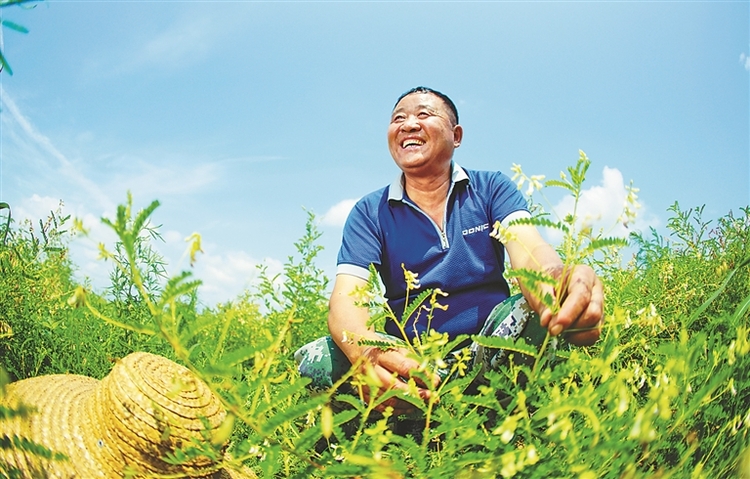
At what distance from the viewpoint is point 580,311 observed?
1.41 m

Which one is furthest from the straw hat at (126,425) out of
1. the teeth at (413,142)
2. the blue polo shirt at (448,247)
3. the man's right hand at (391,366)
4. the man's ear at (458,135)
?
the man's ear at (458,135)

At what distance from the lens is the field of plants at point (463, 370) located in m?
0.86

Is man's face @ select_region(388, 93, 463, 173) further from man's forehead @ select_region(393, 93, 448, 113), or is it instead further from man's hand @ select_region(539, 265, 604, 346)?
man's hand @ select_region(539, 265, 604, 346)

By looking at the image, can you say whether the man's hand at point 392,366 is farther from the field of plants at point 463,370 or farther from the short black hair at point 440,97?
the short black hair at point 440,97

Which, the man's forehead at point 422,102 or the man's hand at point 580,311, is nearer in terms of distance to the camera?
the man's hand at point 580,311

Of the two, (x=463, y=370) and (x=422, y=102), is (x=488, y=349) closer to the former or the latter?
(x=463, y=370)

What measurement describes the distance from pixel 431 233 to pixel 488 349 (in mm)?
808

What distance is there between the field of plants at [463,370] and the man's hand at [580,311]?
3.0 inches

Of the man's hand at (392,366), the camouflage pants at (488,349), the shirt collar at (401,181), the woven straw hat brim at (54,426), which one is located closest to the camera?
the woven straw hat brim at (54,426)

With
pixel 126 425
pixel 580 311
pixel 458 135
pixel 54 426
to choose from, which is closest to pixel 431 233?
pixel 458 135

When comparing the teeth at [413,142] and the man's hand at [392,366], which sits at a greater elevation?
the teeth at [413,142]

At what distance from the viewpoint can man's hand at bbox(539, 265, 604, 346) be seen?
1276 mm

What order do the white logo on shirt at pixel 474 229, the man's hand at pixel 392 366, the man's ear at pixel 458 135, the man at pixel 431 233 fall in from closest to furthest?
the man's hand at pixel 392 366, the man at pixel 431 233, the white logo on shirt at pixel 474 229, the man's ear at pixel 458 135

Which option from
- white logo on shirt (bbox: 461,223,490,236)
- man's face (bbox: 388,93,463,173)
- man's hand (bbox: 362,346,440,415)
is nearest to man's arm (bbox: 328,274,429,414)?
man's hand (bbox: 362,346,440,415)
